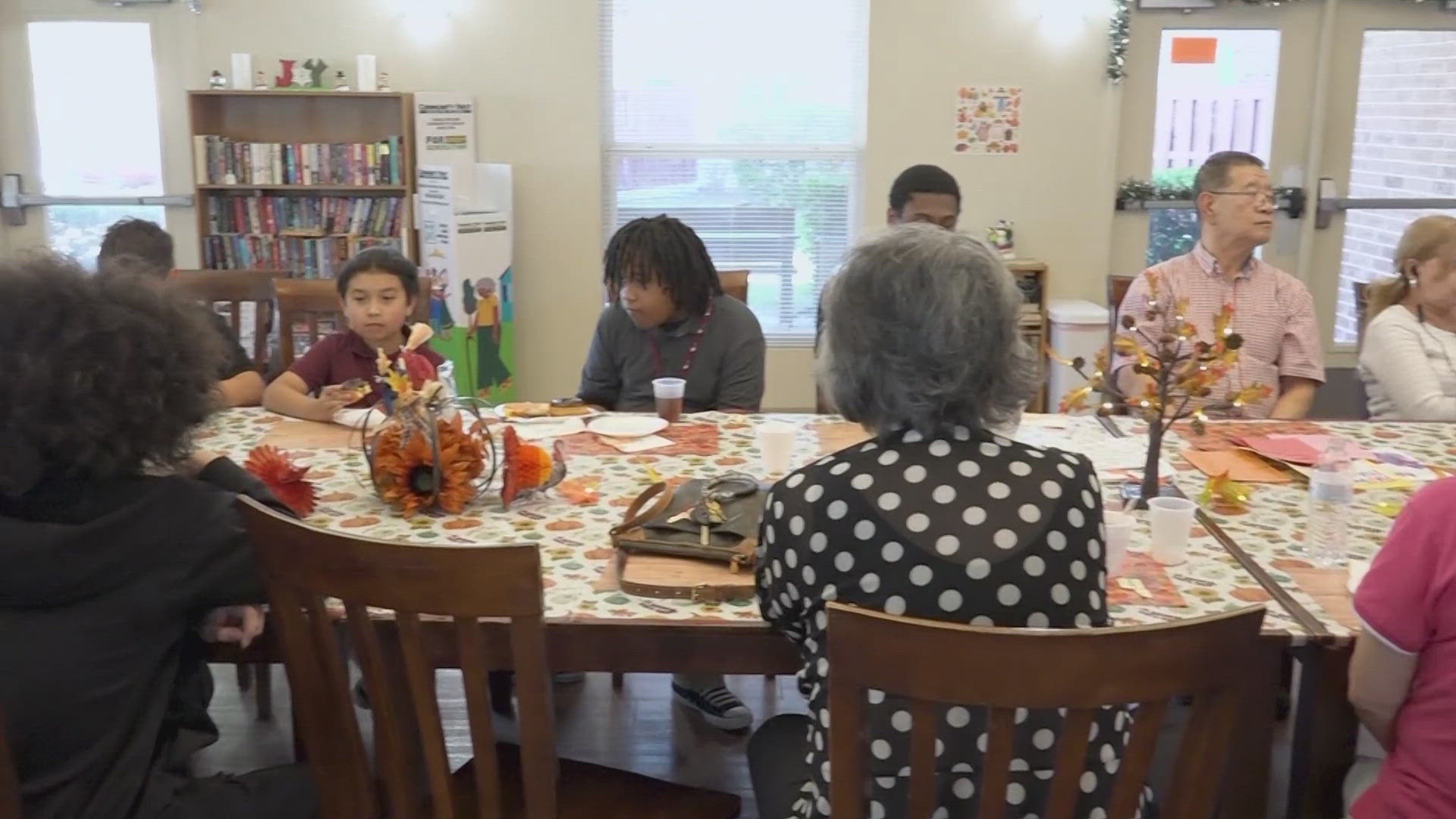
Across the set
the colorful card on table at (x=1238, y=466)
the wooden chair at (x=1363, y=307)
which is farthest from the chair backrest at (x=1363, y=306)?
the colorful card on table at (x=1238, y=466)

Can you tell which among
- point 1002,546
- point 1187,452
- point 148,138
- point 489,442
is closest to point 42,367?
point 489,442

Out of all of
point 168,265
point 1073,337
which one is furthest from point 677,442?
point 1073,337

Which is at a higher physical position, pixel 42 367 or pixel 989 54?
pixel 989 54

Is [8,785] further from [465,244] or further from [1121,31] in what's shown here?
[1121,31]

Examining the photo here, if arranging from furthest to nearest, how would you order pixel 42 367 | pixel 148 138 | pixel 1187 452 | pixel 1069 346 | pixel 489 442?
pixel 148 138 → pixel 1069 346 → pixel 1187 452 → pixel 489 442 → pixel 42 367

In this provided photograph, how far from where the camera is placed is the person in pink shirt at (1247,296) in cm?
290

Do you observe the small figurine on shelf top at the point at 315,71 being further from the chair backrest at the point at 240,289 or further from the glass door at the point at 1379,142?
the glass door at the point at 1379,142

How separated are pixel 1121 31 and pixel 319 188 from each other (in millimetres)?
3476

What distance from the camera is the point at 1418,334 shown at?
2.76 meters

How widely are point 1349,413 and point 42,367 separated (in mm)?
5453

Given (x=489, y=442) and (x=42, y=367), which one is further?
(x=489, y=442)

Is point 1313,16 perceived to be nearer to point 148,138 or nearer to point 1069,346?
point 1069,346

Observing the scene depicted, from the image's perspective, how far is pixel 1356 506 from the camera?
197cm

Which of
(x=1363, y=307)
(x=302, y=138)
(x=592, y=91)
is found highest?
(x=592, y=91)
